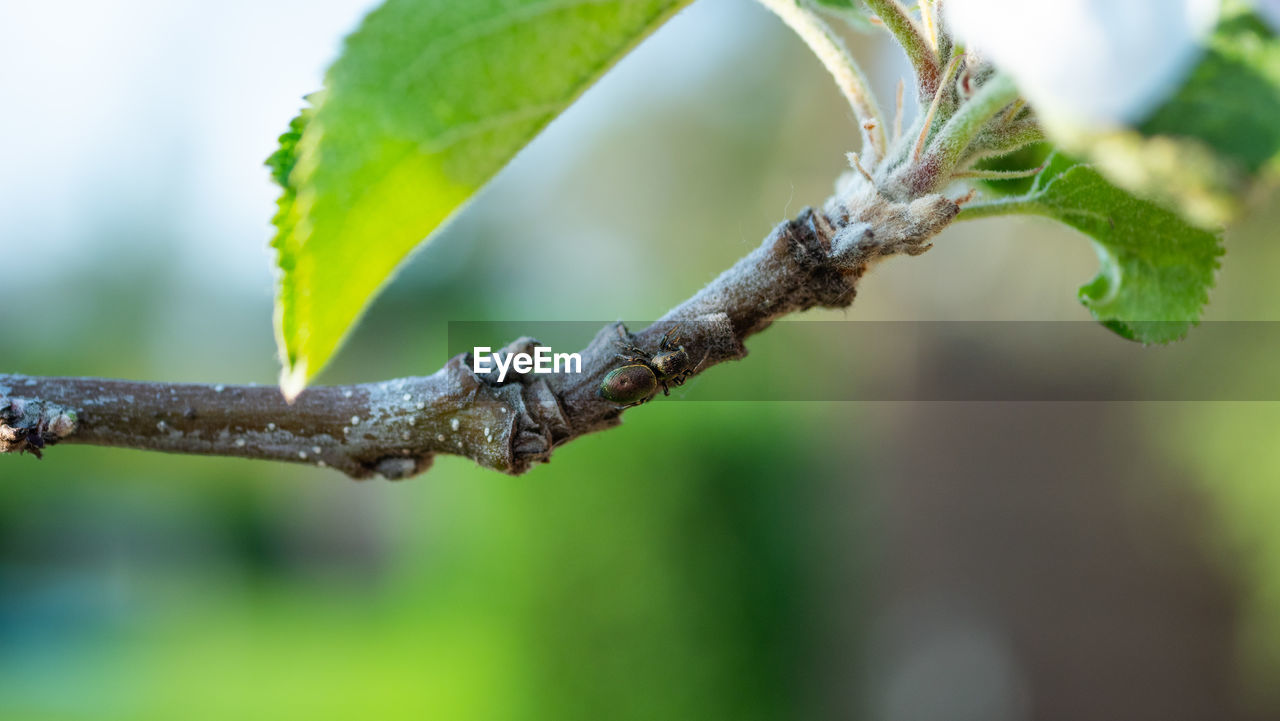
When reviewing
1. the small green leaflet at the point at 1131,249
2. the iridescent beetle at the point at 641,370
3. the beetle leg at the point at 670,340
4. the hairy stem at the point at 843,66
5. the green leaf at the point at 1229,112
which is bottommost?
the green leaf at the point at 1229,112

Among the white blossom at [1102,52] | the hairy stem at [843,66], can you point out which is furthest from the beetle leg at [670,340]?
the white blossom at [1102,52]

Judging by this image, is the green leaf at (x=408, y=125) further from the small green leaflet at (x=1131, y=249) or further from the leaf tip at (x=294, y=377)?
the small green leaflet at (x=1131, y=249)

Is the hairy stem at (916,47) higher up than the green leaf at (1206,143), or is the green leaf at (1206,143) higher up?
the hairy stem at (916,47)

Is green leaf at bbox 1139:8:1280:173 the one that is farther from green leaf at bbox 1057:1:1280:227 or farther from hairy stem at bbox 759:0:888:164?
hairy stem at bbox 759:0:888:164

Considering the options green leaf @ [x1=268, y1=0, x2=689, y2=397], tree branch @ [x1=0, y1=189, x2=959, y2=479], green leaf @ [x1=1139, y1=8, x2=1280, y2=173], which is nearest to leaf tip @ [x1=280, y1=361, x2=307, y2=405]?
green leaf @ [x1=268, y1=0, x2=689, y2=397]

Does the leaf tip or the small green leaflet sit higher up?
the small green leaflet

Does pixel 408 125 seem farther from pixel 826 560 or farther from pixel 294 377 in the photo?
pixel 826 560

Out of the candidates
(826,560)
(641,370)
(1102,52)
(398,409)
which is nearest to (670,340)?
(641,370)
